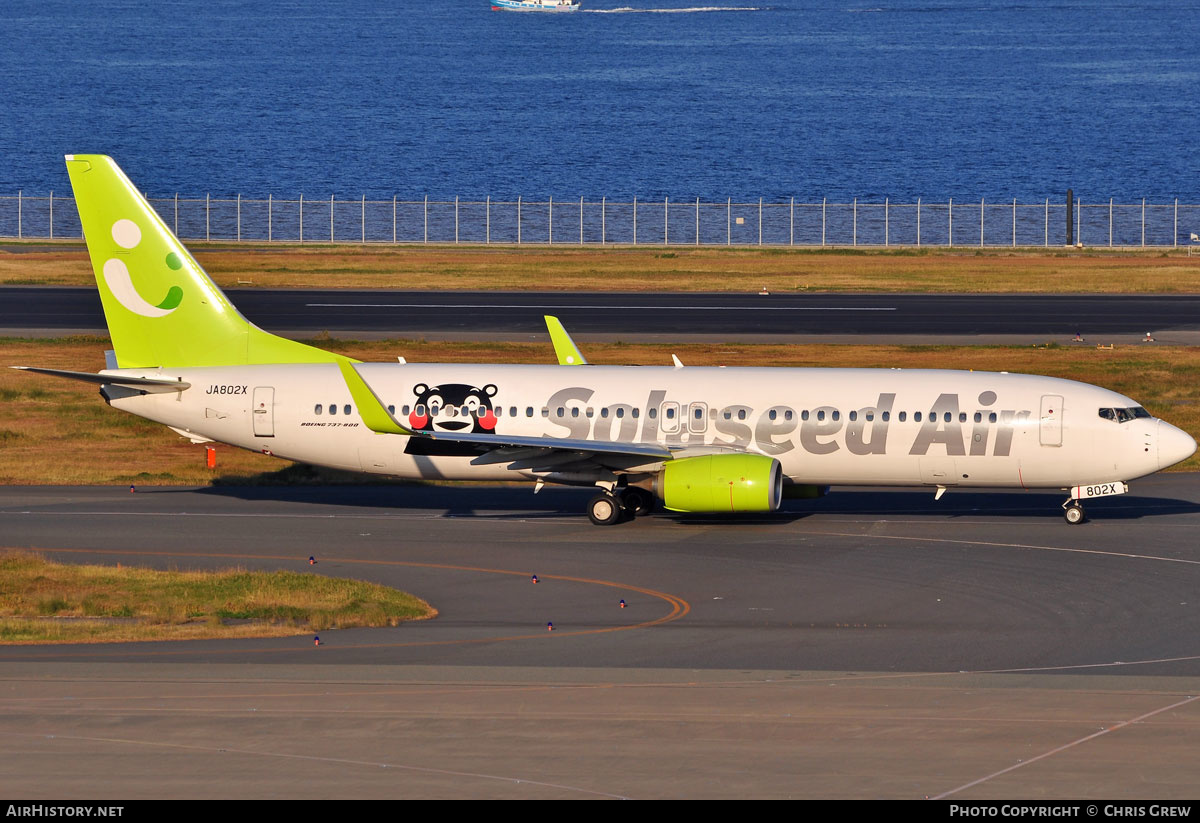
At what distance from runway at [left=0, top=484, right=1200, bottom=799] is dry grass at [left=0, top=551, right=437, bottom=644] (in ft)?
2.50

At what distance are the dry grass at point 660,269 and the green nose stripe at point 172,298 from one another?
43279 millimetres

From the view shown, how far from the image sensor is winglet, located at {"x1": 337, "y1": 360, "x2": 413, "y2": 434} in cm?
3475

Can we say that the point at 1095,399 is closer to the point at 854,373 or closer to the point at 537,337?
the point at 854,373

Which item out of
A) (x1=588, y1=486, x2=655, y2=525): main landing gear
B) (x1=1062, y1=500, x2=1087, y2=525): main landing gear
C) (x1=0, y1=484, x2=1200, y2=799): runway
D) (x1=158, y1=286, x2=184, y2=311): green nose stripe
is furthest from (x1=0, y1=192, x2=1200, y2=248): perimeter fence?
(x1=0, y1=484, x2=1200, y2=799): runway

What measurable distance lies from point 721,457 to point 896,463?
4.46 metres

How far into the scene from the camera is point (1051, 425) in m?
36.7

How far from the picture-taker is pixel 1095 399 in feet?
121

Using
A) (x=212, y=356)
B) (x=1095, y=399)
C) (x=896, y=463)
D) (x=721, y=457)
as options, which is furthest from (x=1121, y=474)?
(x=212, y=356)

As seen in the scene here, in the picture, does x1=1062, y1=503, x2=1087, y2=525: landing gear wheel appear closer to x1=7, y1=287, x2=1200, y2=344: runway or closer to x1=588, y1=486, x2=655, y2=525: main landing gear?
x1=588, y1=486, x2=655, y2=525: main landing gear

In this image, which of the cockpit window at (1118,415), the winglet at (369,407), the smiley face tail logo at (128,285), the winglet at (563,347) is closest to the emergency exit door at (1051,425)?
the cockpit window at (1118,415)

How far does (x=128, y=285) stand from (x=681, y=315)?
38.0 m

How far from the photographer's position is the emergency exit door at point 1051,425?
36.6m
